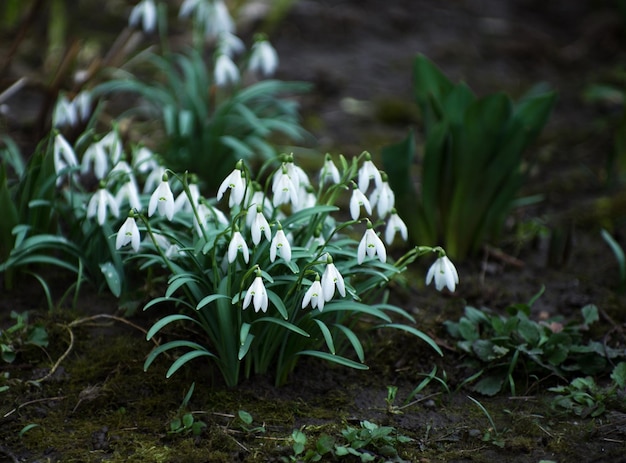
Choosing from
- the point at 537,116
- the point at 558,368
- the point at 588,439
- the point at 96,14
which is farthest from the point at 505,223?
the point at 96,14

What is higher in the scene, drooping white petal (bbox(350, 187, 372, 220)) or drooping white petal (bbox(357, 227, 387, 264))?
drooping white petal (bbox(350, 187, 372, 220))

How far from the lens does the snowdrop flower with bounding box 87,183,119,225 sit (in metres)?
2.69

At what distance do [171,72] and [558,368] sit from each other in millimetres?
2424

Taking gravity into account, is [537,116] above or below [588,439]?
Result: above

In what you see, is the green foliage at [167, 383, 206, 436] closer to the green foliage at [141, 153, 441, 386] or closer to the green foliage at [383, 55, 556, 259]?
the green foliage at [141, 153, 441, 386]

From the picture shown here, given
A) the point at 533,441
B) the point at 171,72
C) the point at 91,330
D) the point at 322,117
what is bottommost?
the point at 533,441

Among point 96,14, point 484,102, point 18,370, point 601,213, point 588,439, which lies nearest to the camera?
point 588,439

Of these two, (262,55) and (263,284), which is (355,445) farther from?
(262,55)

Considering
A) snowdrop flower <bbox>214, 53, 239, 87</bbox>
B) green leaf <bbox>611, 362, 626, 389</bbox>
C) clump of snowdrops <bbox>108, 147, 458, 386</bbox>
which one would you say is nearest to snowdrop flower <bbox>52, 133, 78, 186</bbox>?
clump of snowdrops <bbox>108, 147, 458, 386</bbox>

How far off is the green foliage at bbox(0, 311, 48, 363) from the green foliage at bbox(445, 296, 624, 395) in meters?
1.56

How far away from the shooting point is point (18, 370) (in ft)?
9.04

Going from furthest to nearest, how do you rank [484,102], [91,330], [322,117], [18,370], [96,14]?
[96,14] → [322,117] → [484,102] → [91,330] → [18,370]

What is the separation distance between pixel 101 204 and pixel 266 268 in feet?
2.07

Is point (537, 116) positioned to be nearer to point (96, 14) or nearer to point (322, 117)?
point (322, 117)
